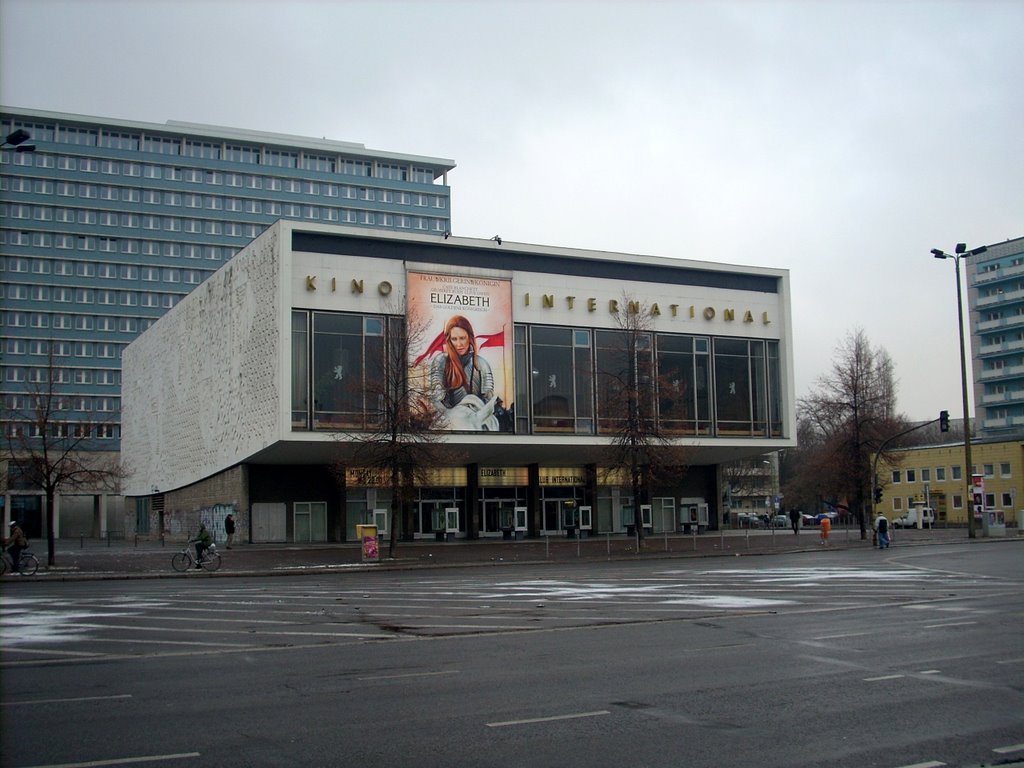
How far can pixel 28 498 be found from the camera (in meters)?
99.2

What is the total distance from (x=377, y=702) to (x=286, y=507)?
1802 inches

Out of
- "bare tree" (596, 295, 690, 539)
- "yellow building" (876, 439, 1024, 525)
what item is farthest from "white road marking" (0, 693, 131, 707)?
"yellow building" (876, 439, 1024, 525)

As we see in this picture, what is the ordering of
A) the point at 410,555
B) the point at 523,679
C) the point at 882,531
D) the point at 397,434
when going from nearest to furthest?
the point at 523,679
the point at 397,434
the point at 410,555
the point at 882,531

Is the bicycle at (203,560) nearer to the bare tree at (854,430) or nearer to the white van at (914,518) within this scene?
the bare tree at (854,430)

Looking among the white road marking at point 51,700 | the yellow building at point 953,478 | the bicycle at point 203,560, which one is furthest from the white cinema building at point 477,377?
the white road marking at point 51,700

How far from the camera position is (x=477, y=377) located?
55062 millimetres

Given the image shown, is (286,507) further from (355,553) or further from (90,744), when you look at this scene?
(90,744)

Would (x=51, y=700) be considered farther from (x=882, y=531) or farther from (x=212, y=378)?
(x=212, y=378)

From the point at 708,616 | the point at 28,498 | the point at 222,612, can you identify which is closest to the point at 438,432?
the point at 222,612

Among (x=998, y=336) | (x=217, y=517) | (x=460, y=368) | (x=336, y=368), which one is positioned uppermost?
(x=998, y=336)

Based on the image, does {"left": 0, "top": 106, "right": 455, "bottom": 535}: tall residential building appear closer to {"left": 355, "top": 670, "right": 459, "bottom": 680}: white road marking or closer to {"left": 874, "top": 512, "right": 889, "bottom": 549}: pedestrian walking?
{"left": 874, "top": 512, "right": 889, "bottom": 549}: pedestrian walking

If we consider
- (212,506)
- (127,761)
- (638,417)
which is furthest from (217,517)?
(127,761)

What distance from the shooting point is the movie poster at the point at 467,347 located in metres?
53.8

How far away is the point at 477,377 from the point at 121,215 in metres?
81.3
